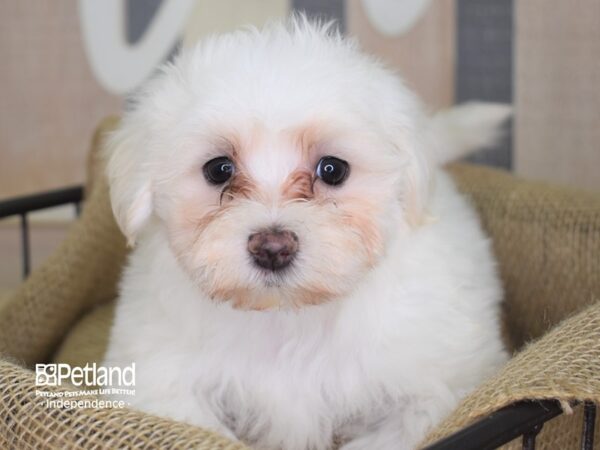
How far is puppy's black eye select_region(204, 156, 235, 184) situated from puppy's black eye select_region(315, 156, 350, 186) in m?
0.14

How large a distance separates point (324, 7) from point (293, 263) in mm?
1723

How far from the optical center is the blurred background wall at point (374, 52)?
2.86m

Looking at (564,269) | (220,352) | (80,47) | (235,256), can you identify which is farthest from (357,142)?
(80,47)

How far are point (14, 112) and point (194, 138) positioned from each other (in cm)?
183

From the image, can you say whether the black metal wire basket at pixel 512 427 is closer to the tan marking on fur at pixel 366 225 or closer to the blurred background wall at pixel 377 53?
the tan marking on fur at pixel 366 225

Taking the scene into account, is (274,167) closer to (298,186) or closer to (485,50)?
(298,186)

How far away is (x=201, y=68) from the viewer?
5.28 feet

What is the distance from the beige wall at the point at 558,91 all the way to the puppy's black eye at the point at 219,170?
5.17 ft

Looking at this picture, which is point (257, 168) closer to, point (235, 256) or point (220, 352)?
point (235, 256)

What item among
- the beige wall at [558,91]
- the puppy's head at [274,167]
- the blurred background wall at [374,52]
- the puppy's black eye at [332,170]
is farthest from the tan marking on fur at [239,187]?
the beige wall at [558,91]

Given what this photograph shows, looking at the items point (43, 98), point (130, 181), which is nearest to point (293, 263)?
point (130, 181)

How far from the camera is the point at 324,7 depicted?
2963 mm

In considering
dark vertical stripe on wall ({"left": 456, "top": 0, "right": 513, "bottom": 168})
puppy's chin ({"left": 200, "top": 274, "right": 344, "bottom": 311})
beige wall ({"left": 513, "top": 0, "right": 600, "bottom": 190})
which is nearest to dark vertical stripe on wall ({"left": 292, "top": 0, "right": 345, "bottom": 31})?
dark vertical stripe on wall ({"left": 456, "top": 0, "right": 513, "bottom": 168})

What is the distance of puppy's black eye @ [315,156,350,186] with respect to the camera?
1536mm
